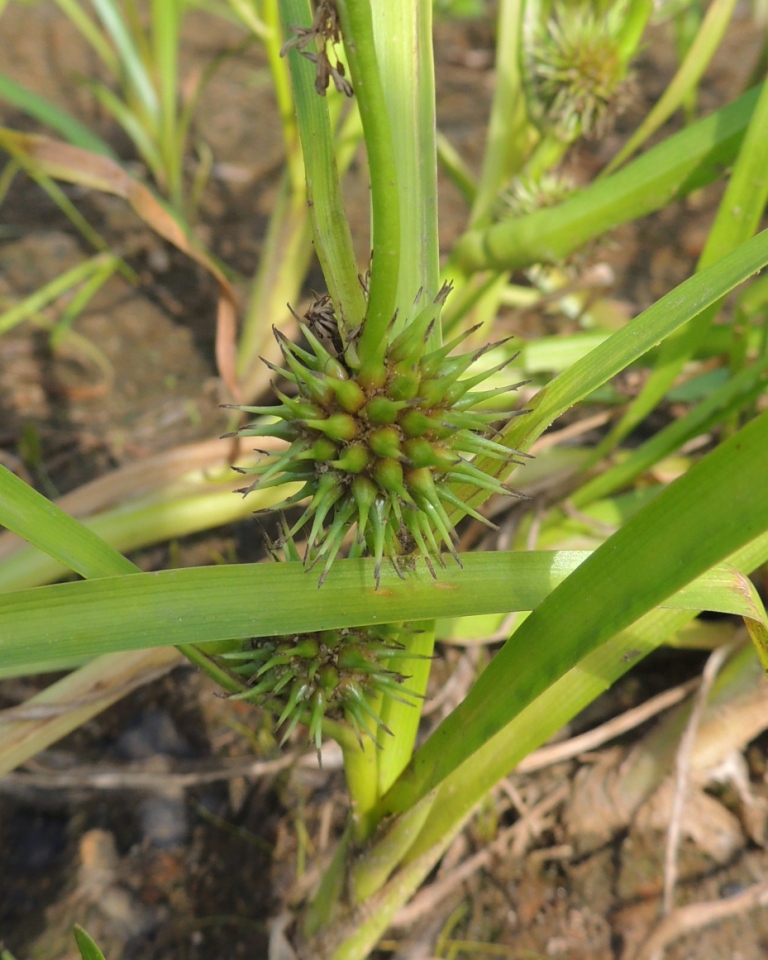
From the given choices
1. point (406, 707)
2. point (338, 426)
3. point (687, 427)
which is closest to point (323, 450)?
point (338, 426)

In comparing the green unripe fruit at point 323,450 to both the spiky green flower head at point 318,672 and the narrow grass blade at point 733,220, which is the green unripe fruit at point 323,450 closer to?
the spiky green flower head at point 318,672

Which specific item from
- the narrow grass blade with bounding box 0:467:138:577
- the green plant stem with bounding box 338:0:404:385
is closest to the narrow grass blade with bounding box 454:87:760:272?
the green plant stem with bounding box 338:0:404:385

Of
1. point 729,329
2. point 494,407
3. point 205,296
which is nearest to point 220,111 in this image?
point 205,296

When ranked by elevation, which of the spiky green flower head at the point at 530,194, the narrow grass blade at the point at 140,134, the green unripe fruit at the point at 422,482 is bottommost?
the green unripe fruit at the point at 422,482

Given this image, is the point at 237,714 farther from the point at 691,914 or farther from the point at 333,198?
the point at 333,198

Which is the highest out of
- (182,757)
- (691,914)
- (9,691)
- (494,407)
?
(494,407)

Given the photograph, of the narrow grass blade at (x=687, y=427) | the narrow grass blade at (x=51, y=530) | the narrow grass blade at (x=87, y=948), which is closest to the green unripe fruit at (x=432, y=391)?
the narrow grass blade at (x=51, y=530)

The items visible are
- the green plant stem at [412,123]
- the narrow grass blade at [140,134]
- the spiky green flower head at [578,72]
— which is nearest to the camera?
the green plant stem at [412,123]
